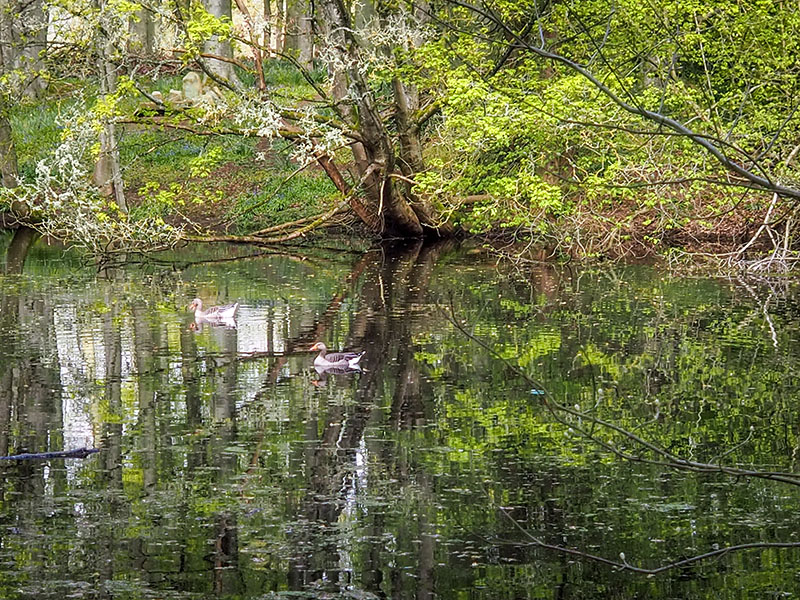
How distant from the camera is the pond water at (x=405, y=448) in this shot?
6219 mm

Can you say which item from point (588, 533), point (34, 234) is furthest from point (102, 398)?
point (34, 234)

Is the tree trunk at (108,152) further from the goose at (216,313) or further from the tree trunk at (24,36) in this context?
the goose at (216,313)

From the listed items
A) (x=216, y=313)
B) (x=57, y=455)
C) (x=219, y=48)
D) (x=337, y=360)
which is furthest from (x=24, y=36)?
(x=57, y=455)

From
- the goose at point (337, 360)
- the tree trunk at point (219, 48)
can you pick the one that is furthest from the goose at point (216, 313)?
the tree trunk at point (219, 48)

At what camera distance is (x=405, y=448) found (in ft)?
28.7

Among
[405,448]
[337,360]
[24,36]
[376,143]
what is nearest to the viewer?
[405,448]

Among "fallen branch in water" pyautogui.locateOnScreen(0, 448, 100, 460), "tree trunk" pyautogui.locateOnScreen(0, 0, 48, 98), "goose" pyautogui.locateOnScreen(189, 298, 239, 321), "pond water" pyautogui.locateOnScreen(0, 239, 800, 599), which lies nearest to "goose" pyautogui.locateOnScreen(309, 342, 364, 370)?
"pond water" pyautogui.locateOnScreen(0, 239, 800, 599)

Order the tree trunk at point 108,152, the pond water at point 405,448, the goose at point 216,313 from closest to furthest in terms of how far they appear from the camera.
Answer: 1. the pond water at point 405,448
2. the goose at point 216,313
3. the tree trunk at point 108,152

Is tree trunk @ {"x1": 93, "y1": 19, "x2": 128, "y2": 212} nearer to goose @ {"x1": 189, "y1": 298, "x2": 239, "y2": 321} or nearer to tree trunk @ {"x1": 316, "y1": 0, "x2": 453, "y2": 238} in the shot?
tree trunk @ {"x1": 316, "y1": 0, "x2": 453, "y2": 238}

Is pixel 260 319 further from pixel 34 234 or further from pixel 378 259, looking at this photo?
pixel 34 234

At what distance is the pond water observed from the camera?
6.22m

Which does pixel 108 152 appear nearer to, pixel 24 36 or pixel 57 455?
pixel 24 36

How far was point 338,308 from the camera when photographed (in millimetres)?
16359

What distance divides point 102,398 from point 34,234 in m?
19.3
